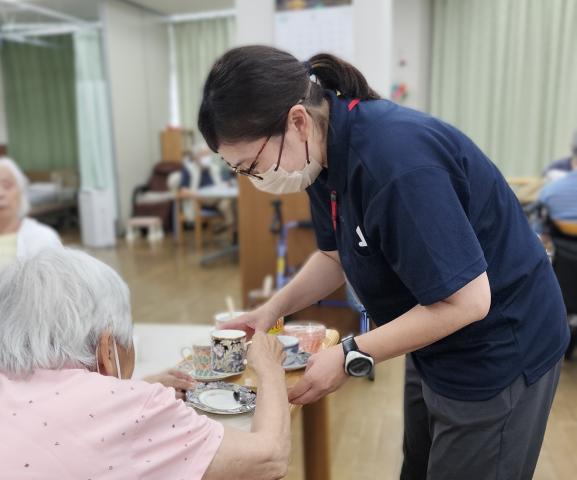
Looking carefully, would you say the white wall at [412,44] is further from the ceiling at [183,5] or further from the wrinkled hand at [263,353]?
the wrinkled hand at [263,353]

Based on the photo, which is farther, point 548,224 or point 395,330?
point 548,224

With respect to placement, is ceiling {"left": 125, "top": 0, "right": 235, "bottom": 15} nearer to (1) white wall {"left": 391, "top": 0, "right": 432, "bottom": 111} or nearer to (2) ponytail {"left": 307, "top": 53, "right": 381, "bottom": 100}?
(1) white wall {"left": 391, "top": 0, "right": 432, "bottom": 111}

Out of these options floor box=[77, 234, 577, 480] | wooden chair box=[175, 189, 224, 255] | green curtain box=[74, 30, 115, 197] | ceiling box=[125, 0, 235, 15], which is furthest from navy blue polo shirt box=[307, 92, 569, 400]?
ceiling box=[125, 0, 235, 15]

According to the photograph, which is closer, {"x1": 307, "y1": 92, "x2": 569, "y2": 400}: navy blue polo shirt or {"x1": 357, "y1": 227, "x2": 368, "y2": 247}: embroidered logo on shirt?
{"x1": 307, "y1": 92, "x2": 569, "y2": 400}: navy blue polo shirt

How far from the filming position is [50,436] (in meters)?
0.76

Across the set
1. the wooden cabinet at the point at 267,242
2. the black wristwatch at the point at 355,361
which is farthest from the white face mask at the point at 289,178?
the wooden cabinet at the point at 267,242

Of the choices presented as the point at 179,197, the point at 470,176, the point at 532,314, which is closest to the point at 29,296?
the point at 470,176

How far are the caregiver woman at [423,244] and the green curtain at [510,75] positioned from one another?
5.29 metres

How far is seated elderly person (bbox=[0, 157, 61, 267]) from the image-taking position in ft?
6.93

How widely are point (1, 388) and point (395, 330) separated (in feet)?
1.98

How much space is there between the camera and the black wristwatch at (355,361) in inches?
36.7

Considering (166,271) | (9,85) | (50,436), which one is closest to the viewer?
(50,436)

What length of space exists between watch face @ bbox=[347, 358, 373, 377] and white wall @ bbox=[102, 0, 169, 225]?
6.47 m

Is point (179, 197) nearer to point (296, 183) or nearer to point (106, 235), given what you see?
point (106, 235)
